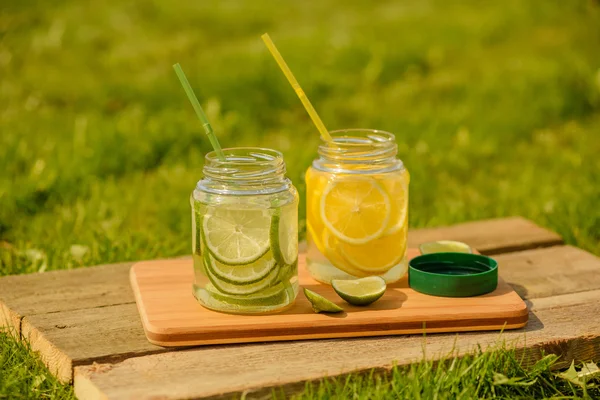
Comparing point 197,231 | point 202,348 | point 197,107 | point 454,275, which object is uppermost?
point 197,107

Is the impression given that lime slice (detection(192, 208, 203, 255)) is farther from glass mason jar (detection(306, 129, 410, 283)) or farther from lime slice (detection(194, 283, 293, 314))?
glass mason jar (detection(306, 129, 410, 283))

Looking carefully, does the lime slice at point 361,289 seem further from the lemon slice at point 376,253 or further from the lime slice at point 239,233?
the lime slice at point 239,233

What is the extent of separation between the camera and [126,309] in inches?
104

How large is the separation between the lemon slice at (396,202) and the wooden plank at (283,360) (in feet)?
1.14

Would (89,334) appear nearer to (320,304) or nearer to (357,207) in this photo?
(320,304)

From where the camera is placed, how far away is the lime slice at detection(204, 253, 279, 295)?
2.39 m

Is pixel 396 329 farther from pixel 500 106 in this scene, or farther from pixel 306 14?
pixel 306 14

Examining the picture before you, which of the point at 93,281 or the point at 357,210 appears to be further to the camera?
the point at 93,281

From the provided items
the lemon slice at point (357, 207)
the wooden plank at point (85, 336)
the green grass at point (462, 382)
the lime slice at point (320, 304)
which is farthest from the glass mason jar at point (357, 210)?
A: the wooden plank at point (85, 336)

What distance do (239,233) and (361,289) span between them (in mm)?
401

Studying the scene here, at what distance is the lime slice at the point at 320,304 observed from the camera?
2.41 metres

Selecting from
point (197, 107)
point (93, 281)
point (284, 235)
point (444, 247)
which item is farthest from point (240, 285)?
point (444, 247)

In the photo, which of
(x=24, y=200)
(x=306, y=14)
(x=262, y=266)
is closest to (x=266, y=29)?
(x=306, y=14)

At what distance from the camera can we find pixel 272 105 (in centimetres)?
551
